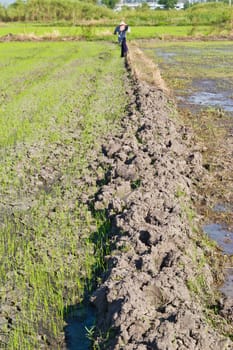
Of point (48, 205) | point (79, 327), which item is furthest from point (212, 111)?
point (79, 327)

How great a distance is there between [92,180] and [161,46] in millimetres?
27812

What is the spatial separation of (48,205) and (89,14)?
50.3m

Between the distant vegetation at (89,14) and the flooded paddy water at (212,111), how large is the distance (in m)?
19.1

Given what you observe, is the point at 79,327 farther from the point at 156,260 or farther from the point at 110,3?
the point at 110,3

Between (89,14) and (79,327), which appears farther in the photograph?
(89,14)

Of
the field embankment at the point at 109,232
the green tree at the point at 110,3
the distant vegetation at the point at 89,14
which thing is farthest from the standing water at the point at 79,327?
the green tree at the point at 110,3

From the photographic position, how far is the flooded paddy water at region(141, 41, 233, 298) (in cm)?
632

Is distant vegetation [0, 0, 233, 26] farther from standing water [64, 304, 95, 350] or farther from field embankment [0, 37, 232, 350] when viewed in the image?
standing water [64, 304, 95, 350]

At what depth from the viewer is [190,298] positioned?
4.20 m

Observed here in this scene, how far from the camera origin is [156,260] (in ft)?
15.3

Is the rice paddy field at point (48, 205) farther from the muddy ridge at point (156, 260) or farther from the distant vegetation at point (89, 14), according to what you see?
the distant vegetation at point (89, 14)

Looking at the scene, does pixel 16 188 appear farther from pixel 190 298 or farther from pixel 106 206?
pixel 190 298

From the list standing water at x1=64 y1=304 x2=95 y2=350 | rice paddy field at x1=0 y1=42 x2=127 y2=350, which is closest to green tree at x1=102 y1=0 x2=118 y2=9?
rice paddy field at x1=0 y1=42 x2=127 y2=350

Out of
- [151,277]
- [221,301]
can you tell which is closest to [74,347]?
[151,277]
